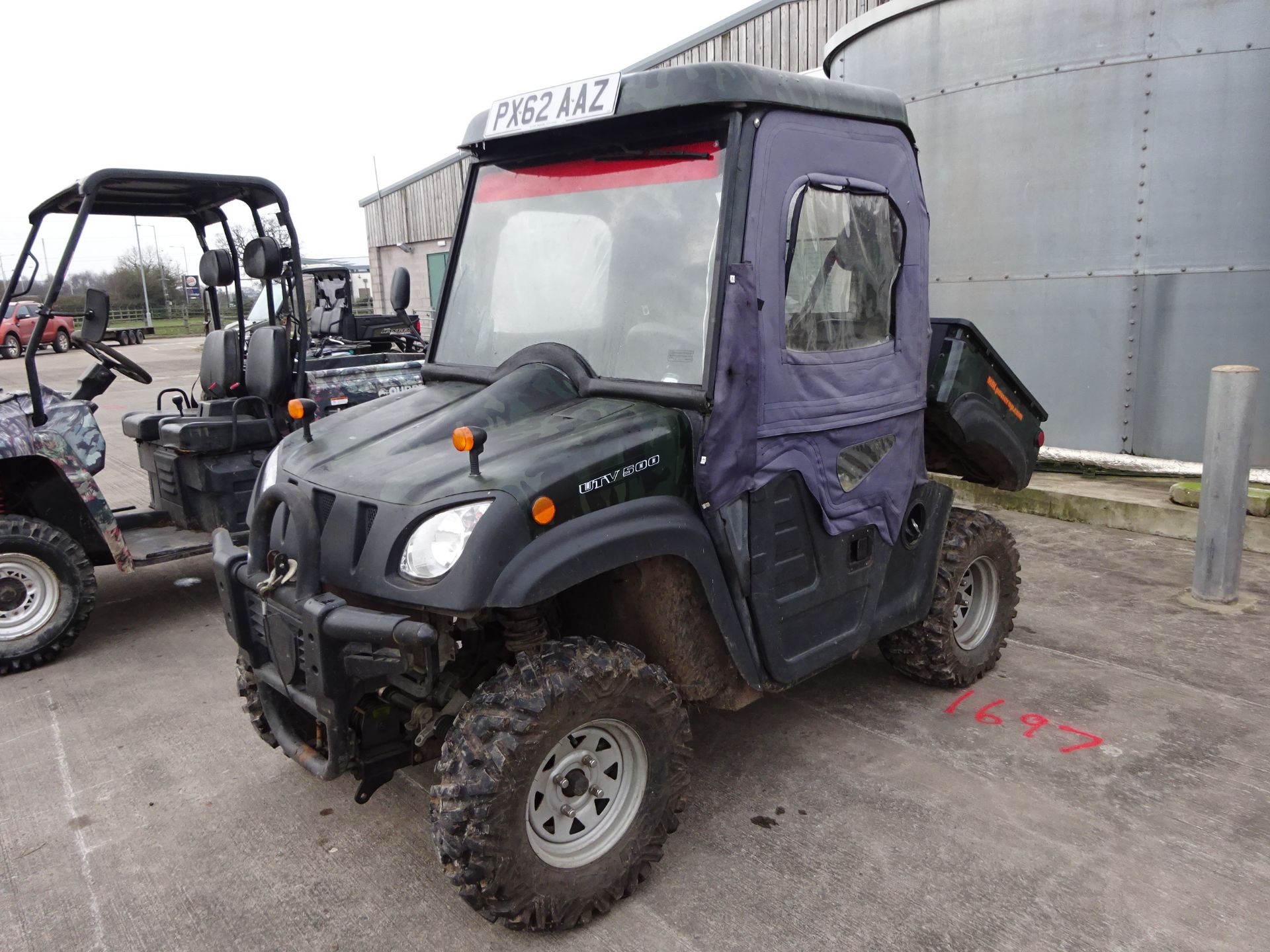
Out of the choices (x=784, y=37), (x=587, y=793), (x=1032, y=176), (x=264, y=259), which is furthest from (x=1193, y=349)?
(x=784, y=37)

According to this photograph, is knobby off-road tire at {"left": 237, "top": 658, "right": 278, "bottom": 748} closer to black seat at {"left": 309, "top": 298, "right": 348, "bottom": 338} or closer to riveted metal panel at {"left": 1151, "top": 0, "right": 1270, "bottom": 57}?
riveted metal panel at {"left": 1151, "top": 0, "right": 1270, "bottom": 57}

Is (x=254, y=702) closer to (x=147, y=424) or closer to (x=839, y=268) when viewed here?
(x=839, y=268)

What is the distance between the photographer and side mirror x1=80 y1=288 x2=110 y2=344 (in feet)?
17.7

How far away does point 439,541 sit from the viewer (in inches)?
104

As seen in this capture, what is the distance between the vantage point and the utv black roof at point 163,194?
5.46m

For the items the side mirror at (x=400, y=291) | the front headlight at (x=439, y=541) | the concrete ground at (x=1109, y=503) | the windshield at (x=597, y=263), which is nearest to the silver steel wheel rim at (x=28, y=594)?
the side mirror at (x=400, y=291)

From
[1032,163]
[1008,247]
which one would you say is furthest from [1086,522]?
[1032,163]

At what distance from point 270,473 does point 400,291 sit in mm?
2991

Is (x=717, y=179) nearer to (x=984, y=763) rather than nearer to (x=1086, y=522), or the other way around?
(x=984, y=763)

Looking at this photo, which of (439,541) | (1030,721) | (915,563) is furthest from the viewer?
(1030,721)

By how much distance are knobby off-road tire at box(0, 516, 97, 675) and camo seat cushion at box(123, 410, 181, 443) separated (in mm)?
1227

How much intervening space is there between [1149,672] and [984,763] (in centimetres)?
141

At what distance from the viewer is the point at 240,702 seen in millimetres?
4578

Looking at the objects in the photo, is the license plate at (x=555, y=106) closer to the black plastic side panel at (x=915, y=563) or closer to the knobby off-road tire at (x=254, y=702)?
the black plastic side panel at (x=915, y=563)
